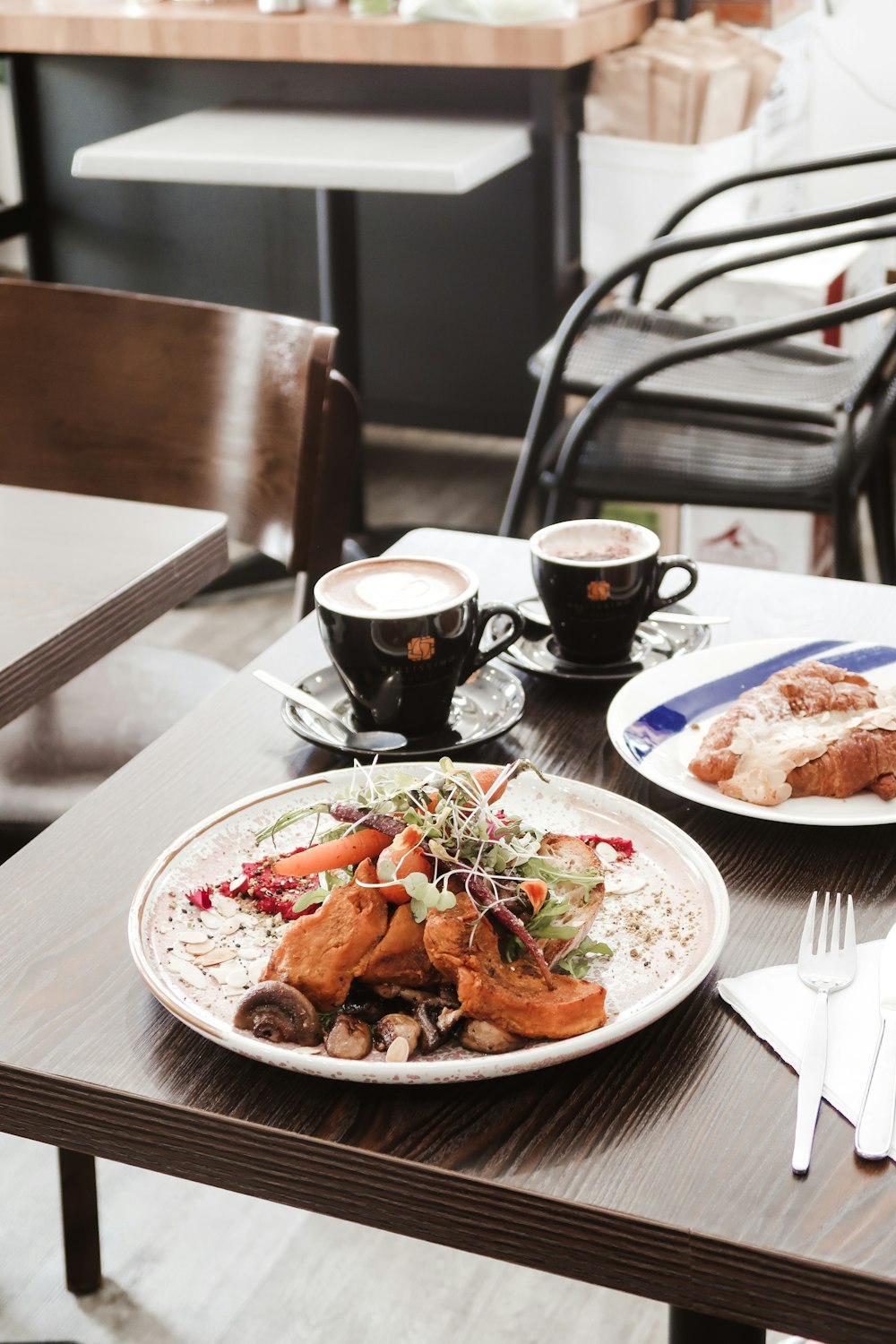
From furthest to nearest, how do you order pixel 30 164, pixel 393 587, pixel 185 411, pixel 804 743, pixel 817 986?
1. pixel 30 164
2. pixel 185 411
3. pixel 393 587
4. pixel 804 743
5. pixel 817 986

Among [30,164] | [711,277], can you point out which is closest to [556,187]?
[711,277]

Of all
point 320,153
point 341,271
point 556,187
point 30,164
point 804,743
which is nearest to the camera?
point 804,743

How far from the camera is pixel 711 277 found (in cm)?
238

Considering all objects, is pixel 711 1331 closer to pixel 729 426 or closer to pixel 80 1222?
pixel 80 1222

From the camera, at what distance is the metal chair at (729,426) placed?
6.65 feet

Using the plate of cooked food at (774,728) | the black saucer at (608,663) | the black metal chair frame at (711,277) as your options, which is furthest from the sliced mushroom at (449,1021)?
the black metal chair frame at (711,277)

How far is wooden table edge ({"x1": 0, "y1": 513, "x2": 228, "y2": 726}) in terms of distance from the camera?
100cm

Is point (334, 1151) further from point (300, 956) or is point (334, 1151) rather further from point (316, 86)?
point (316, 86)

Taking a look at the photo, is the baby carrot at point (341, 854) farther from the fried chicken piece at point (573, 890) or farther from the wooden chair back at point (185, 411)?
the wooden chair back at point (185, 411)

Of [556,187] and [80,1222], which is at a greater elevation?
[556,187]

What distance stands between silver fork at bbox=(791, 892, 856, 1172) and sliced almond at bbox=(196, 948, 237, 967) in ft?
0.87

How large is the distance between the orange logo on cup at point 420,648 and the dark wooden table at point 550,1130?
0.20 m

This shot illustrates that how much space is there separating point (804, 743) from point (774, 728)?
0.04m

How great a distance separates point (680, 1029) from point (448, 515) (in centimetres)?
283
